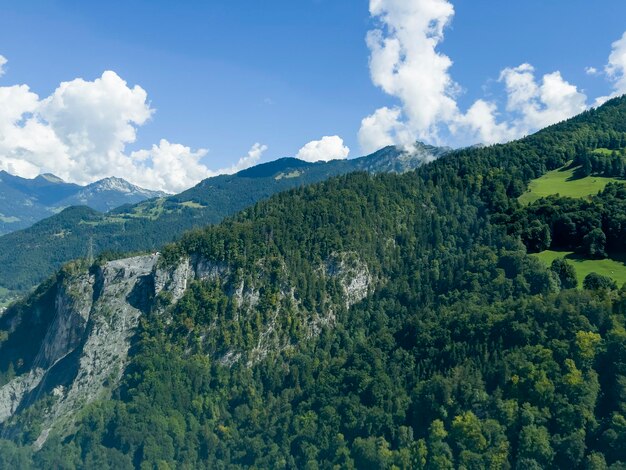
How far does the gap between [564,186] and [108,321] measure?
484ft

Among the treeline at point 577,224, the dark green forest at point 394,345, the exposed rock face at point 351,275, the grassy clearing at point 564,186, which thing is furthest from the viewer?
the exposed rock face at point 351,275

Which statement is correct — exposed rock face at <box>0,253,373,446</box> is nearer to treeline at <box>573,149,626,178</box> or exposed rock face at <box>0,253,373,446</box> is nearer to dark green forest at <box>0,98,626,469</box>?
dark green forest at <box>0,98,626,469</box>

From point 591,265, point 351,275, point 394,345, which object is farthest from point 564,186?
point 394,345

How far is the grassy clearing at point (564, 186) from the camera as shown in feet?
478

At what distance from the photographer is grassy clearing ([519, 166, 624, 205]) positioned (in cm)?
14575

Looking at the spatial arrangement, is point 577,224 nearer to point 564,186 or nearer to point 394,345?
point 564,186

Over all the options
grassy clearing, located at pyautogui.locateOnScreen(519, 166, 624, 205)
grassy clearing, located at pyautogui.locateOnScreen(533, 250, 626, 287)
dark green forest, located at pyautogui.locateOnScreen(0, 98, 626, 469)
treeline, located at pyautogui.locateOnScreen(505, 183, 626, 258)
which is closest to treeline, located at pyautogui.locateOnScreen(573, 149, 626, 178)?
grassy clearing, located at pyautogui.locateOnScreen(519, 166, 624, 205)

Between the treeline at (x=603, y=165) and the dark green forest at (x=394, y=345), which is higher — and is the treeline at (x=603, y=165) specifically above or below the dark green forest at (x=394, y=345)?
above

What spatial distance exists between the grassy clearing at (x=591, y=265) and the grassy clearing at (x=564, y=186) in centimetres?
2861

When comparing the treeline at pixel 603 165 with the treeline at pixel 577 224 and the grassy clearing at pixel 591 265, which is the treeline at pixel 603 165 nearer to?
the treeline at pixel 577 224

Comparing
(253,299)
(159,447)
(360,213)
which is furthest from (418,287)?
(159,447)

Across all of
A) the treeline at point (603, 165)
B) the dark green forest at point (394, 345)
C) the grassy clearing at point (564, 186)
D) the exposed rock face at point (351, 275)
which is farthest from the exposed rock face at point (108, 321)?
the treeline at point (603, 165)

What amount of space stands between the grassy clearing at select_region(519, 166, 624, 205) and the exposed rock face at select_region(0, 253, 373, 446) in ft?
193

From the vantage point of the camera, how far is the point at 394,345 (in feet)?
362
